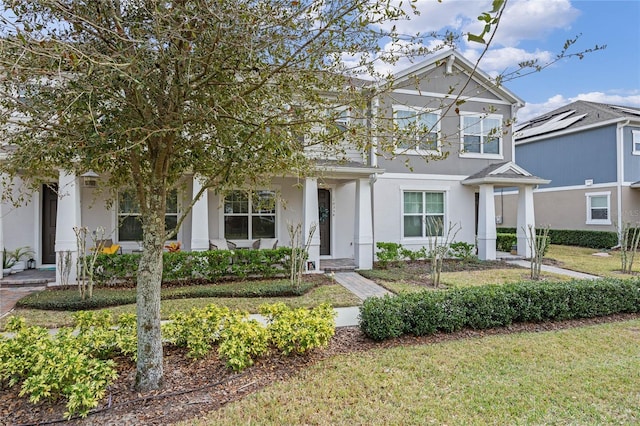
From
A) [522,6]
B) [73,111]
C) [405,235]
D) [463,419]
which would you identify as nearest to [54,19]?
[73,111]

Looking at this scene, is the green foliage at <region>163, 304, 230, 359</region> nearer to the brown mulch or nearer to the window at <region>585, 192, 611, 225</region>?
the brown mulch

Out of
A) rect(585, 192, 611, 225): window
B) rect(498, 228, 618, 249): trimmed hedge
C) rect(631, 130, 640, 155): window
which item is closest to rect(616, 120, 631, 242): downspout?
rect(585, 192, 611, 225): window

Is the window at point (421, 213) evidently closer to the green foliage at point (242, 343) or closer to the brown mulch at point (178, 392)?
the brown mulch at point (178, 392)

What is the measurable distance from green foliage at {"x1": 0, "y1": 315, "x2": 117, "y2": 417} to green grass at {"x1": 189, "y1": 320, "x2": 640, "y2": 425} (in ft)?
3.78

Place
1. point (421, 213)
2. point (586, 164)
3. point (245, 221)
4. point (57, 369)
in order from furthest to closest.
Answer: point (586, 164) → point (421, 213) → point (245, 221) → point (57, 369)

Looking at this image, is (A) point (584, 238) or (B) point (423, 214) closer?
(B) point (423, 214)

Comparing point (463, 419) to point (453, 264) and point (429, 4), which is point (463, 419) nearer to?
point (429, 4)

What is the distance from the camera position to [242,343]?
4418 millimetres

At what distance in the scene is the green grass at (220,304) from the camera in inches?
259

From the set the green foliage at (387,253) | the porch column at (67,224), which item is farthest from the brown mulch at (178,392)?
the green foliage at (387,253)

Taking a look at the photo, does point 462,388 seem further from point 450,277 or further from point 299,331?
point 450,277

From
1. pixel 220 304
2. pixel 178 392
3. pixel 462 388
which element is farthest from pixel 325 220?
pixel 178 392

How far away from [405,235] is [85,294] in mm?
10075

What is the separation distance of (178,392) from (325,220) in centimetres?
972
